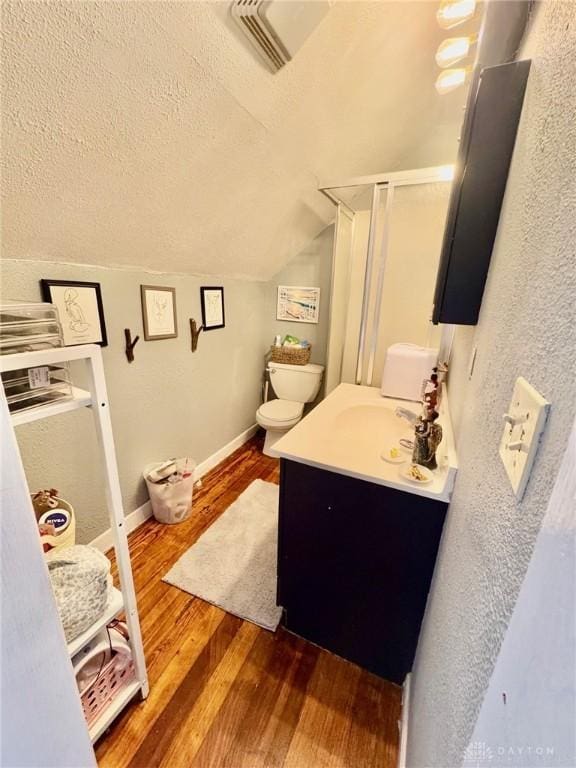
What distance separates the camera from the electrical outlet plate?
35cm

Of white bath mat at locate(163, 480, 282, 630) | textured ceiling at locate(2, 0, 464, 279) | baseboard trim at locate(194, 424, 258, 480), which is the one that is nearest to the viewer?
textured ceiling at locate(2, 0, 464, 279)

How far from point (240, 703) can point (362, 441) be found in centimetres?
104

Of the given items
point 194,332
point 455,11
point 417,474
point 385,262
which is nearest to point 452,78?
point 455,11

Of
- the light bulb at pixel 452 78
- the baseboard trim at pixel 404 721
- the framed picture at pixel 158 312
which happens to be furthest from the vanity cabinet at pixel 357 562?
the light bulb at pixel 452 78

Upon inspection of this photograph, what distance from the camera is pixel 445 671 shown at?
2.08 ft

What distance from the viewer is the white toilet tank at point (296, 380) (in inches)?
110

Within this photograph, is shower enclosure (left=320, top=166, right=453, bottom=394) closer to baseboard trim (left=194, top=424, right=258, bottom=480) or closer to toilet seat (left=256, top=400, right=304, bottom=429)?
toilet seat (left=256, top=400, right=304, bottom=429)

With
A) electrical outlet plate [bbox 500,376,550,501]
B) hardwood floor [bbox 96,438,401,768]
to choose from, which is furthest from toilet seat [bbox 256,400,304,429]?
electrical outlet plate [bbox 500,376,550,501]

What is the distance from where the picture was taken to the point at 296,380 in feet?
9.25

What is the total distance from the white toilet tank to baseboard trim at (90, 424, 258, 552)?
51cm

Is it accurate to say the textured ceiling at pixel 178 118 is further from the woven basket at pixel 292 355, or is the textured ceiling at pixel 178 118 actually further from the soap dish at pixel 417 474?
the soap dish at pixel 417 474

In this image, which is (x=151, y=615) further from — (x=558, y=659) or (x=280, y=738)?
(x=558, y=659)

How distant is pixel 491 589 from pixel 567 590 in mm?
245

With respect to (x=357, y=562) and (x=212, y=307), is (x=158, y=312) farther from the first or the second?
(x=357, y=562)
